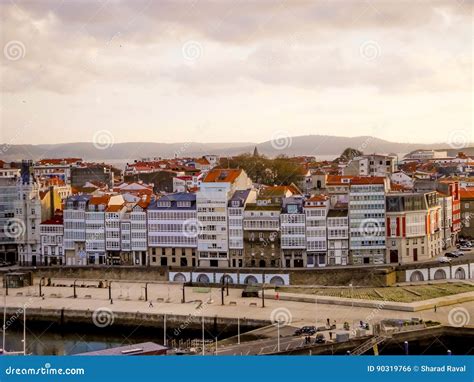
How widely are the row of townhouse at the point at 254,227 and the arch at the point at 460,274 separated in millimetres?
937

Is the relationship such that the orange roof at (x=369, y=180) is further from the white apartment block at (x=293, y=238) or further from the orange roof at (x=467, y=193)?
the orange roof at (x=467, y=193)

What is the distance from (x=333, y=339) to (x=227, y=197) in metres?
6.79

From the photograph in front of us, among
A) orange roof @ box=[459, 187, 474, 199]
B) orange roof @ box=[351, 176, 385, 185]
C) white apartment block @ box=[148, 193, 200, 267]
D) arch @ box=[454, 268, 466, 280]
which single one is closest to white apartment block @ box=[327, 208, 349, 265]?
orange roof @ box=[351, 176, 385, 185]

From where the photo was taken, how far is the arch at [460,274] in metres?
16.8

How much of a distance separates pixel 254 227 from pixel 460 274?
3656 mm

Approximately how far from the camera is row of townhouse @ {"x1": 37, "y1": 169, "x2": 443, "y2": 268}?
1752 cm

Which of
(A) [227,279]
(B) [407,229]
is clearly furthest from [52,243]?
(B) [407,229]

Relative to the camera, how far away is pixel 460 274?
16828mm

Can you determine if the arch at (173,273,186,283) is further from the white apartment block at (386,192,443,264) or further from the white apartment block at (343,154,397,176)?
the white apartment block at (343,154,397,176)

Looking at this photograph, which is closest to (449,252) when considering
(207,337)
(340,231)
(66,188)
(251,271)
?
(340,231)

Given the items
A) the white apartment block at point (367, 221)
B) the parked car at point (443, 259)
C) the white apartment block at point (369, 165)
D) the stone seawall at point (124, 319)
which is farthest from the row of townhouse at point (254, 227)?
the stone seawall at point (124, 319)

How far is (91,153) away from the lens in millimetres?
25250

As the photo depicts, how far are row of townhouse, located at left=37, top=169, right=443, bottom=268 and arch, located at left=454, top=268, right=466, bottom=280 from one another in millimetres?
937

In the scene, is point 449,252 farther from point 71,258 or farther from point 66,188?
point 66,188
